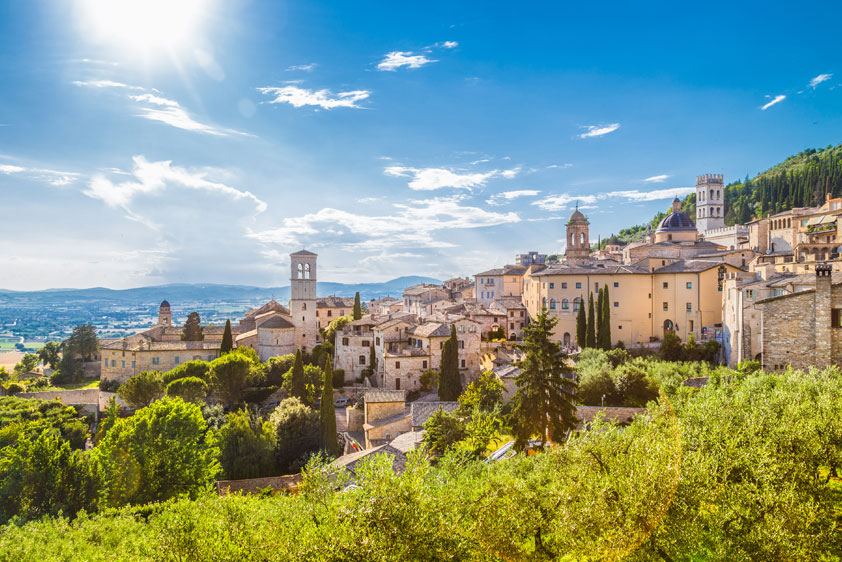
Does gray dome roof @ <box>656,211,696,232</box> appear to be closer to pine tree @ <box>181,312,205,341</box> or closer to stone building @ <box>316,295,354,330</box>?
stone building @ <box>316,295,354,330</box>

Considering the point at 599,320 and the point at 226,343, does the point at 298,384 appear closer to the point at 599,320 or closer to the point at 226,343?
the point at 226,343

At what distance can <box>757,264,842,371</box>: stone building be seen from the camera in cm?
2420

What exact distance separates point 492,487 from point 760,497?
19.0ft

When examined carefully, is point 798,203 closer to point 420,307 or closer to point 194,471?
point 420,307

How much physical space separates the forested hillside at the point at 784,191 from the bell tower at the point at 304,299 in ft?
248

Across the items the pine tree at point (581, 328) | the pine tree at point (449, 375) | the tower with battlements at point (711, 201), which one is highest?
the tower with battlements at point (711, 201)

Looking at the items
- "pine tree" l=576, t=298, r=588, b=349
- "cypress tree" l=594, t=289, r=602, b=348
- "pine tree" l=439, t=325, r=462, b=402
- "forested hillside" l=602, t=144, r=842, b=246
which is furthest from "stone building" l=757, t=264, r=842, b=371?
"forested hillside" l=602, t=144, r=842, b=246

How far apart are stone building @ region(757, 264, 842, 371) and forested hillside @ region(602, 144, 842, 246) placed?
68.1 metres

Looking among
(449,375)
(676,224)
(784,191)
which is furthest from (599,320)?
(784,191)

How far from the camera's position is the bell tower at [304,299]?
55400 mm

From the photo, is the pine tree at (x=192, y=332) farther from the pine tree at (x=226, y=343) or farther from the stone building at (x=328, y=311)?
the stone building at (x=328, y=311)

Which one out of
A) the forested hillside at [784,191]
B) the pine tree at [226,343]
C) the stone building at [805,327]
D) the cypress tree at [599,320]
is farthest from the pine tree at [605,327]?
the forested hillside at [784,191]

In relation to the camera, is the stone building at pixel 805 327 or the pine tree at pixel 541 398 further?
the stone building at pixel 805 327

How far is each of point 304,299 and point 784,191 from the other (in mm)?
83651
